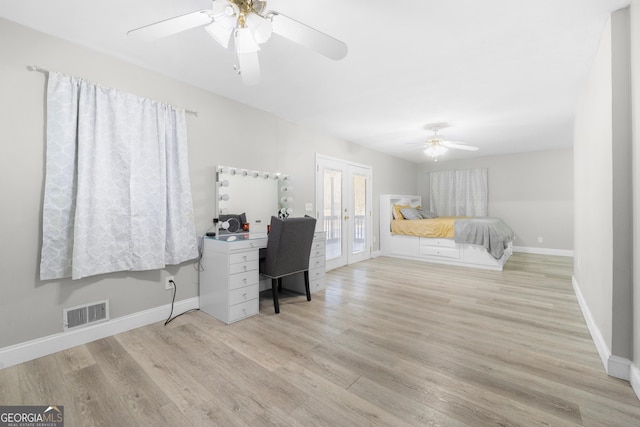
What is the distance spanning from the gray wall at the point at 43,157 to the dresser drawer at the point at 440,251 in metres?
3.62

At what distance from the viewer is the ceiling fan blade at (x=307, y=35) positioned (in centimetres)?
135

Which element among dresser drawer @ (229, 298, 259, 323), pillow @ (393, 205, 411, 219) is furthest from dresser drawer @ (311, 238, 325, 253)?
pillow @ (393, 205, 411, 219)

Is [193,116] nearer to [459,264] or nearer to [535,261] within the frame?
[459,264]

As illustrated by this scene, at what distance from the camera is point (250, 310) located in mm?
2525

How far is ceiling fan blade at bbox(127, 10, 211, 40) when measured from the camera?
1372 millimetres

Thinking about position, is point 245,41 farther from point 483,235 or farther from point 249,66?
point 483,235

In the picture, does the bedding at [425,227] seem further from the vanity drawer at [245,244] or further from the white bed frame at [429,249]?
the vanity drawer at [245,244]

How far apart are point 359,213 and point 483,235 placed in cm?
211

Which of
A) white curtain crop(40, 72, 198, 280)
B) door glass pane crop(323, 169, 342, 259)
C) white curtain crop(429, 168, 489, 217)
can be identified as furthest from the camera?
white curtain crop(429, 168, 489, 217)

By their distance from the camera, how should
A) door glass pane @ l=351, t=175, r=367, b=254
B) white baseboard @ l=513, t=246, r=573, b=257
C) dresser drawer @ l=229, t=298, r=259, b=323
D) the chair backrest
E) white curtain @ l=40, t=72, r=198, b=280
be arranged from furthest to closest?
white baseboard @ l=513, t=246, r=573, b=257
door glass pane @ l=351, t=175, r=367, b=254
the chair backrest
dresser drawer @ l=229, t=298, r=259, b=323
white curtain @ l=40, t=72, r=198, b=280

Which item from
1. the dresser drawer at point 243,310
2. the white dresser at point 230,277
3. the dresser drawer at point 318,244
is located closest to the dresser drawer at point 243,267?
the white dresser at point 230,277

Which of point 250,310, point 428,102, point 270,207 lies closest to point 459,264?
point 428,102

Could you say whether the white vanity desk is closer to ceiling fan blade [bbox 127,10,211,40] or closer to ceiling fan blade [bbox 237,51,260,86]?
ceiling fan blade [bbox 237,51,260,86]

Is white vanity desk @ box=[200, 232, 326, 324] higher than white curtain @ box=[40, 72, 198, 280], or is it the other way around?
white curtain @ box=[40, 72, 198, 280]
